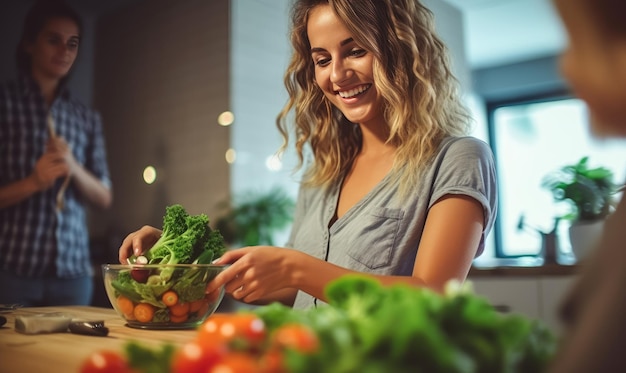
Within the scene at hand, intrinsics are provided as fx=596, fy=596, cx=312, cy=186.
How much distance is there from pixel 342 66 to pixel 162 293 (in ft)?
2.01

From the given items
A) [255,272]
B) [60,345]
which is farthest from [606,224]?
[60,345]

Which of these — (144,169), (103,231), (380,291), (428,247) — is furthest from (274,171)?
(380,291)

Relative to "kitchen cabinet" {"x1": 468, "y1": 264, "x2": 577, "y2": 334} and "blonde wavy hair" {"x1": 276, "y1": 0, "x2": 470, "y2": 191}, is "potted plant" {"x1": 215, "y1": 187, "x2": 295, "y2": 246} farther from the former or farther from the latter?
"blonde wavy hair" {"x1": 276, "y1": 0, "x2": 470, "y2": 191}

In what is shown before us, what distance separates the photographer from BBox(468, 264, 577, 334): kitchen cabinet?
2.31 meters

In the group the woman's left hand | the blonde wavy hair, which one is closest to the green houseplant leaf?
the blonde wavy hair

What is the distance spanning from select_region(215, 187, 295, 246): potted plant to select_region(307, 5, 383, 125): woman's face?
1.57 m

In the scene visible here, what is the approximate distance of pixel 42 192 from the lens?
88.0 inches

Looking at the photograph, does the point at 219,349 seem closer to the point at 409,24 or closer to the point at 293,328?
the point at 293,328

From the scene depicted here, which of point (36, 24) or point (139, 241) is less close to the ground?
point (36, 24)

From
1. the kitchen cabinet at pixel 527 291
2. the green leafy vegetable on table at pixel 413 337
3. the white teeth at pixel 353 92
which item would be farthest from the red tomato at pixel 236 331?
the kitchen cabinet at pixel 527 291

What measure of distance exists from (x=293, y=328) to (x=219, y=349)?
6cm

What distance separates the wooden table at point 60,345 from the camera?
27.9 inches

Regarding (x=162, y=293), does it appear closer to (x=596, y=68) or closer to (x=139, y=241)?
(x=139, y=241)

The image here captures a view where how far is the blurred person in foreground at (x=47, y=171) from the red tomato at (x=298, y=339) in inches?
69.3
